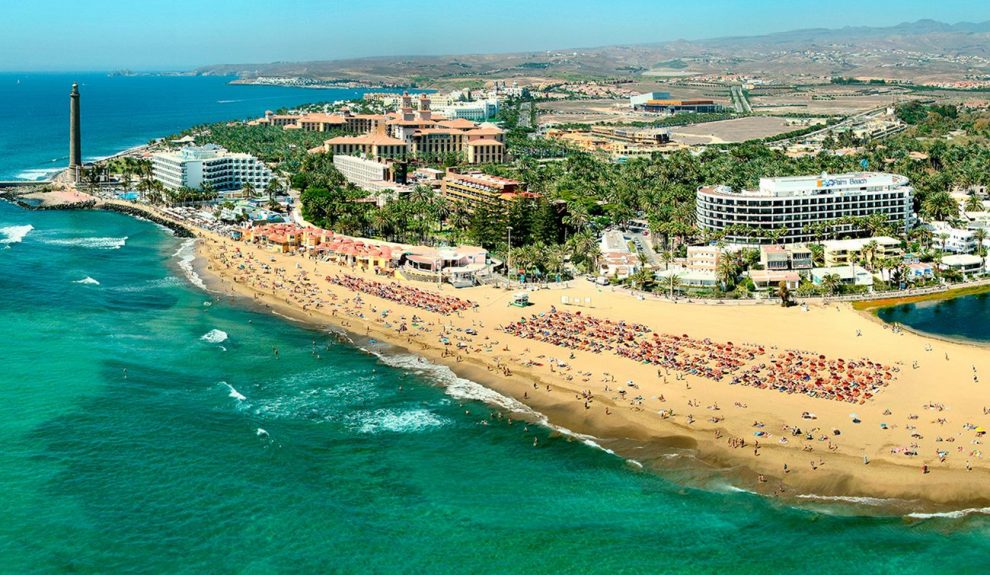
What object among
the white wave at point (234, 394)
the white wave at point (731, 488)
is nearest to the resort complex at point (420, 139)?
the white wave at point (234, 394)

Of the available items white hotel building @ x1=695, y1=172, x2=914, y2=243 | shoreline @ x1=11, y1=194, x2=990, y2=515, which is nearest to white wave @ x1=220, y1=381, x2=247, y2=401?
shoreline @ x1=11, y1=194, x2=990, y2=515

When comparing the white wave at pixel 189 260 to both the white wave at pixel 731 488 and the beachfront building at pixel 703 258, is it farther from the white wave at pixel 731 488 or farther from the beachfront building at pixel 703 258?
the white wave at pixel 731 488

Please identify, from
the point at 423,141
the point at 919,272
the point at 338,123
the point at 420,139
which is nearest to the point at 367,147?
the point at 420,139

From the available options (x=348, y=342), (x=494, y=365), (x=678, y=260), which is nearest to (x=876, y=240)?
(x=678, y=260)

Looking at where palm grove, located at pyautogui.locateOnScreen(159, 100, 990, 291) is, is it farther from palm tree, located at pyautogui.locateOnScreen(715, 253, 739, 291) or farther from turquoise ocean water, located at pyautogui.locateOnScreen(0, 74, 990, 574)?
turquoise ocean water, located at pyautogui.locateOnScreen(0, 74, 990, 574)

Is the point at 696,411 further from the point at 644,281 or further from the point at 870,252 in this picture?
the point at 870,252
